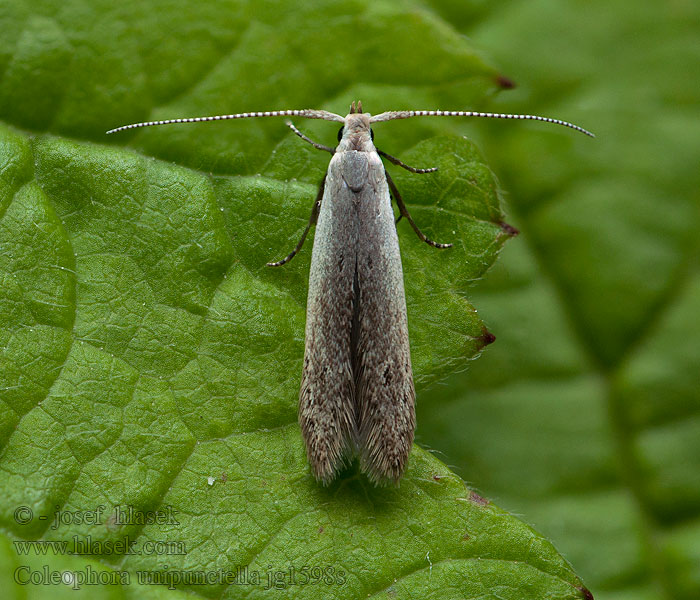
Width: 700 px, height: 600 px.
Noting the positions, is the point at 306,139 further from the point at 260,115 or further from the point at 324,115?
the point at 260,115

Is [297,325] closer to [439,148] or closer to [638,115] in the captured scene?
[439,148]

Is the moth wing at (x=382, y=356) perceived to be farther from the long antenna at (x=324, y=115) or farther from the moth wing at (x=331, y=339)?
the long antenna at (x=324, y=115)

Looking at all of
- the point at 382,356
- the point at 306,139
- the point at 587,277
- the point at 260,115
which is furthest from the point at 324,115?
the point at 587,277

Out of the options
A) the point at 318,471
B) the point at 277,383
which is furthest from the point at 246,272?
the point at 318,471

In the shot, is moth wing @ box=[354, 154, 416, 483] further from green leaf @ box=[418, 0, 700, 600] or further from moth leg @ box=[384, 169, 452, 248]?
green leaf @ box=[418, 0, 700, 600]

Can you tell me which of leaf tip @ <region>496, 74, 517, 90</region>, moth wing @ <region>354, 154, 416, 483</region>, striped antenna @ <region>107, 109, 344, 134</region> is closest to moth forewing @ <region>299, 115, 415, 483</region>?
moth wing @ <region>354, 154, 416, 483</region>

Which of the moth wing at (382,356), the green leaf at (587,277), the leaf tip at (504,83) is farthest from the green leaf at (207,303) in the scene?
the green leaf at (587,277)
